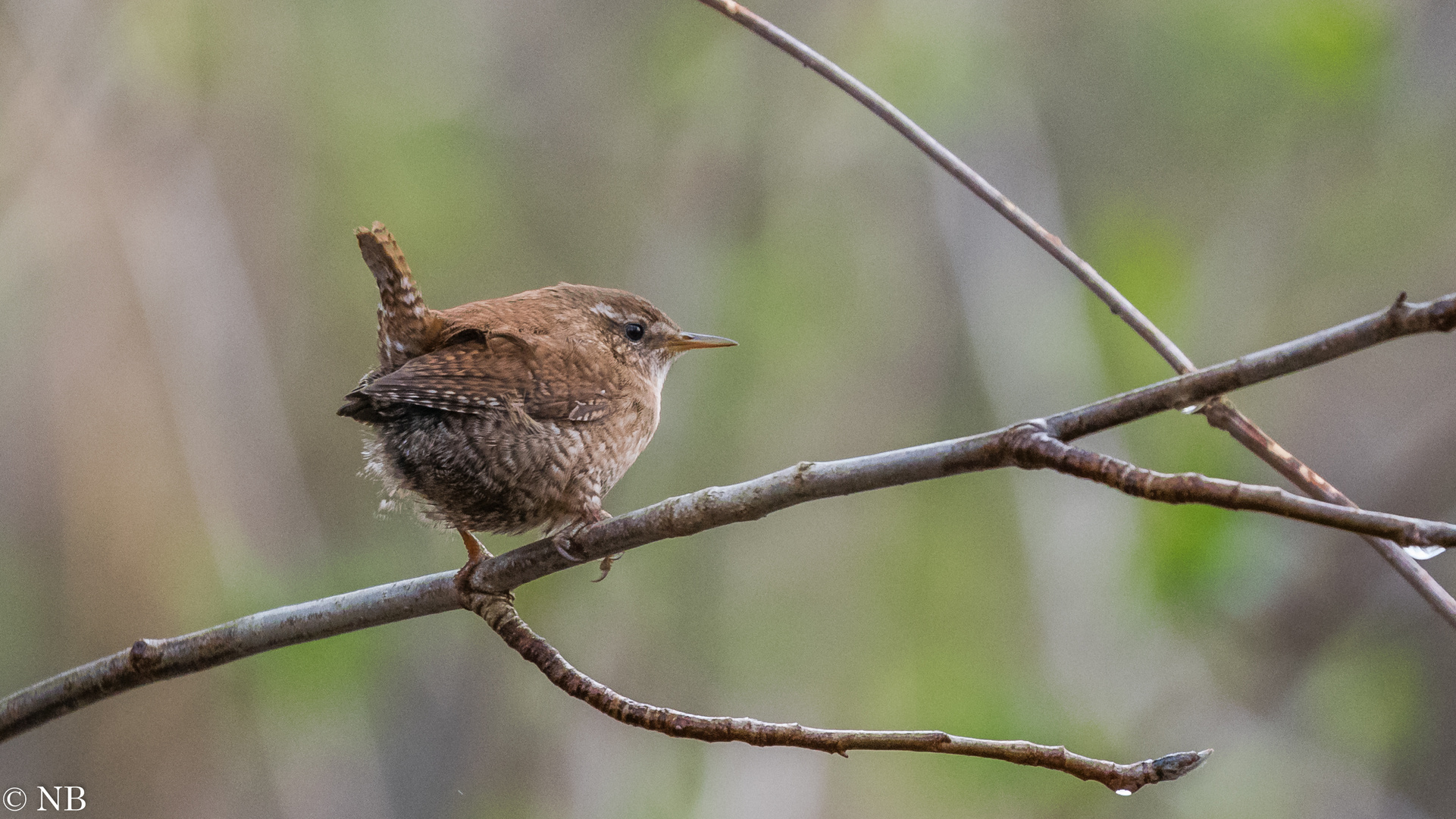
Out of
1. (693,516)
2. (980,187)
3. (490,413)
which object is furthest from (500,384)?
(980,187)

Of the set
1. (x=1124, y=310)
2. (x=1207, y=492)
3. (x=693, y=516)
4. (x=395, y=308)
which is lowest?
(x=1207, y=492)

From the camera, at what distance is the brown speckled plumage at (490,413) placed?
2.04 metres

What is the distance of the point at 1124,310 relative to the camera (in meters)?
1.38

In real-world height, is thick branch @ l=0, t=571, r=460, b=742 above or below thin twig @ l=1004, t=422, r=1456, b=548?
above

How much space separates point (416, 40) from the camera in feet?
15.0

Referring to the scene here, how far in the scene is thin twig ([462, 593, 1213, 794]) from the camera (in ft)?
3.65

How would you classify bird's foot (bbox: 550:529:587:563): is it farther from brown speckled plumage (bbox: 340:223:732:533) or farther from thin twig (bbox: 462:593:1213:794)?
brown speckled plumage (bbox: 340:223:732:533)

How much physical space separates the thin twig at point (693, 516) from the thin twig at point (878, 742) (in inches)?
7.9

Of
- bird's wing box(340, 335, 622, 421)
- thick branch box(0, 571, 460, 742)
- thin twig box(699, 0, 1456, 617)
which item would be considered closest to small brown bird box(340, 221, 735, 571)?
bird's wing box(340, 335, 622, 421)

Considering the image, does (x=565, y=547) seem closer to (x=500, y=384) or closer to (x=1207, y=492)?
(x=500, y=384)

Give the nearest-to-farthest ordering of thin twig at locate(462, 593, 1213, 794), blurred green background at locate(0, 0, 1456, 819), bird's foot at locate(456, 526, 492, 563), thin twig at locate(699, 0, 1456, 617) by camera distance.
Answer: thin twig at locate(462, 593, 1213, 794), thin twig at locate(699, 0, 1456, 617), bird's foot at locate(456, 526, 492, 563), blurred green background at locate(0, 0, 1456, 819)

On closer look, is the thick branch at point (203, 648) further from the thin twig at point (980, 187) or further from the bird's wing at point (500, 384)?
the thin twig at point (980, 187)

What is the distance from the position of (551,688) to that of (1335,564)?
2935 mm

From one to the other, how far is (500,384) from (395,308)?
257 millimetres
